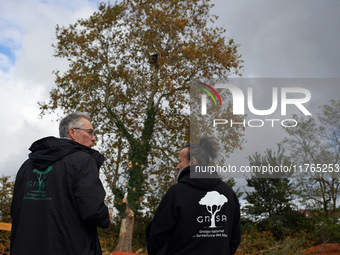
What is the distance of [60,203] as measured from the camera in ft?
9.18

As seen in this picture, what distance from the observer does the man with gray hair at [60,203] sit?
276 cm

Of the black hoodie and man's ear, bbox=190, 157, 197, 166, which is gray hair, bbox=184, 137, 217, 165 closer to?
man's ear, bbox=190, 157, 197, 166

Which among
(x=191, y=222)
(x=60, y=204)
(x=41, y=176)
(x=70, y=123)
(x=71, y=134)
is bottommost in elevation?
(x=191, y=222)

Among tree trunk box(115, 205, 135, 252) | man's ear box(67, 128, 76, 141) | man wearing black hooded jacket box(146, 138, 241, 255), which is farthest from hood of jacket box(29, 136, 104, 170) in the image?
tree trunk box(115, 205, 135, 252)

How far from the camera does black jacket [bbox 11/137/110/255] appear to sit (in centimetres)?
276

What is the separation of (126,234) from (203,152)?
13570mm

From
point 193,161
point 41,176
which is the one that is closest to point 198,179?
point 193,161

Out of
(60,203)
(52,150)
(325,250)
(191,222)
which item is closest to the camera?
(60,203)

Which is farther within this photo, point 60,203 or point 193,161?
point 193,161

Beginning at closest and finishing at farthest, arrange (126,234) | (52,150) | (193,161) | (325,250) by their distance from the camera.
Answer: (52,150), (193,161), (325,250), (126,234)

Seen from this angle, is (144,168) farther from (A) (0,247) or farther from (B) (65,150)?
(B) (65,150)

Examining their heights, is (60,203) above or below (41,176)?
below

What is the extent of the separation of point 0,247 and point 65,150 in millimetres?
6580

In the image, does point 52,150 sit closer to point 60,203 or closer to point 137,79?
point 60,203
